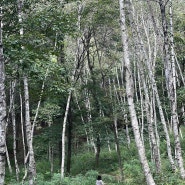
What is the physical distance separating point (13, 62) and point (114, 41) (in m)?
19.2

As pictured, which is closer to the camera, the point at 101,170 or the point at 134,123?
the point at 134,123

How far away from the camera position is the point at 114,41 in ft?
94.1

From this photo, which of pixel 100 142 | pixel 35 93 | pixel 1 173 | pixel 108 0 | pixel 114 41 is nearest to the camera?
pixel 1 173

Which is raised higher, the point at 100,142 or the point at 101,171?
the point at 100,142

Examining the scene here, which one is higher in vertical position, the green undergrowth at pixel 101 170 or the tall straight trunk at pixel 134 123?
the tall straight trunk at pixel 134 123

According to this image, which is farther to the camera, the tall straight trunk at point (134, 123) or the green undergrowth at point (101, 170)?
the green undergrowth at point (101, 170)

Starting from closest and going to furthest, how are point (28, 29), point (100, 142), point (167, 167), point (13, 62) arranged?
1. point (13, 62)
2. point (28, 29)
3. point (167, 167)
4. point (100, 142)

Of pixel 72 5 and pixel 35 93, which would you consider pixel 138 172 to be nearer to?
pixel 35 93

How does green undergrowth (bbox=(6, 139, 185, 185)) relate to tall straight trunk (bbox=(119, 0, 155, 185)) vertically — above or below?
below

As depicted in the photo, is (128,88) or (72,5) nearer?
(128,88)

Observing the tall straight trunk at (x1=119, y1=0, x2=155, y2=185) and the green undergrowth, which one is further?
the green undergrowth

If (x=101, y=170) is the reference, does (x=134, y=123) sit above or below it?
above

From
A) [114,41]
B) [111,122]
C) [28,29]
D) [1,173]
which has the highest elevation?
[114,41]

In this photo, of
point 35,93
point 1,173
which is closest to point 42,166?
point 35,93
